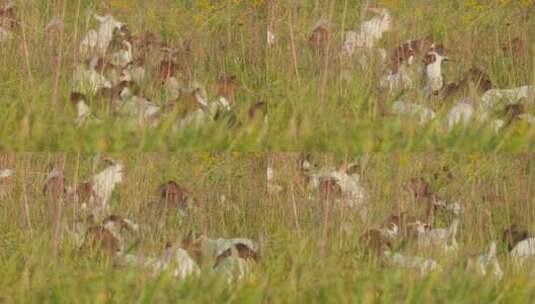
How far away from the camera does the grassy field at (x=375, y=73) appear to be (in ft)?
11.8

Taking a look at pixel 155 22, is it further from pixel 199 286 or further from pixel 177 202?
pixel 199 286

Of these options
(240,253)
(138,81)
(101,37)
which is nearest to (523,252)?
(240,253)

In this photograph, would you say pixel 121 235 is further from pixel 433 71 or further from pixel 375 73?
pixel 433 71

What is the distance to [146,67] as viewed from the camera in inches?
159

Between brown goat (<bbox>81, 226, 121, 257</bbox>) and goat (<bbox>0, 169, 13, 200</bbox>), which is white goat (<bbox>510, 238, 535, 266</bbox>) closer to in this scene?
brown goat (<bbox>81, 226, 121, 257</bbox>)

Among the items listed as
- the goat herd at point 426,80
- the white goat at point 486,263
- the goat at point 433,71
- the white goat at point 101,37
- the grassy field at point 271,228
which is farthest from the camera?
the white goat at point 101,37

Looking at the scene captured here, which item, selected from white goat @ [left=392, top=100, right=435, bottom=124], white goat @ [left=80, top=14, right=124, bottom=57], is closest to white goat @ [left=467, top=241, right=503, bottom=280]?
white goat @ [left=392, top=100, right=435, bottom=124]

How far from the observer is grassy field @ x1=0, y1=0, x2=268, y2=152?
355 cm

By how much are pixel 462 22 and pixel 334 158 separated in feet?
2.37

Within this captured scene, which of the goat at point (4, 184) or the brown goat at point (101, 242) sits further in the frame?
the goat at point (4, 184)

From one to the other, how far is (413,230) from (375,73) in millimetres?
472

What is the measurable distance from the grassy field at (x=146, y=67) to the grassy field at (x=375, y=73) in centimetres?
8

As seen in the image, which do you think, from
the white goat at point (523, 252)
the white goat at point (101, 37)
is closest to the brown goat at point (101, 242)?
the white goat at point (101, 37)

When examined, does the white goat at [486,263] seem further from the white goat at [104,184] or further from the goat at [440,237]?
the white goat at [104,184]
